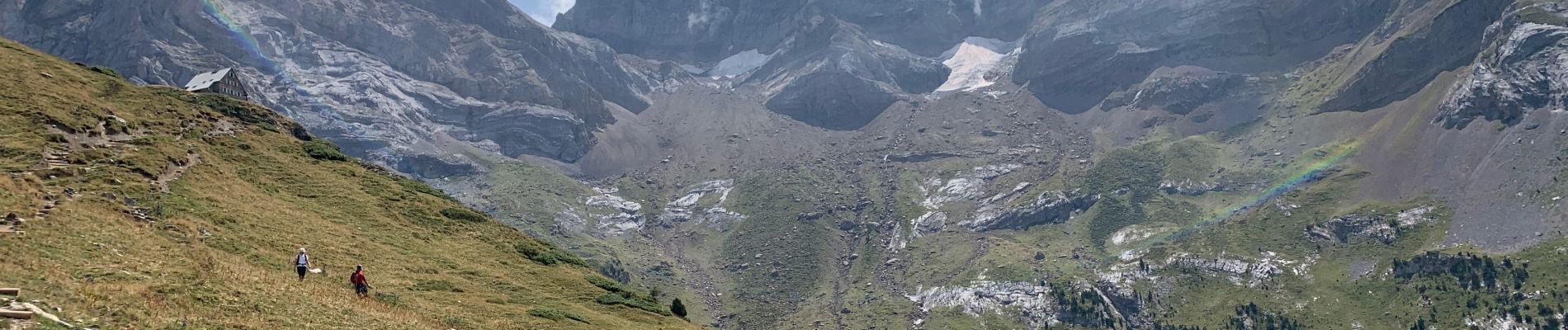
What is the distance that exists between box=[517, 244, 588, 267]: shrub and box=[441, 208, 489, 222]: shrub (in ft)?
18.6

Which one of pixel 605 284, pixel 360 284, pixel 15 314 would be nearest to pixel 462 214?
pixel 605 284

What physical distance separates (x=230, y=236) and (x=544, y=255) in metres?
26.8

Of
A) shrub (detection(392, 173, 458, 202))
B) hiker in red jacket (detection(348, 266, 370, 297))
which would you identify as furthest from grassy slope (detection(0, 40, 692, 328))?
hiker in red jacket (detection(348, 266, 370, 297))

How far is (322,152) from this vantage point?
8644 centimetres

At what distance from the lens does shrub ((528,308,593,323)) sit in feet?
175

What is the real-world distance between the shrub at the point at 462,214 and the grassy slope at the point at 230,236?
28.3 inches

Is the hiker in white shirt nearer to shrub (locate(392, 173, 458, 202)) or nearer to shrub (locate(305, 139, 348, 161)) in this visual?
shrub (locate(392, 173, 458, 202))

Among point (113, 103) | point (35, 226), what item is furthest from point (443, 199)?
point (35, 226)

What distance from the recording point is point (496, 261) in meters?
69.2

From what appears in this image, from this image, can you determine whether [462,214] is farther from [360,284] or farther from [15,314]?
[15,314]

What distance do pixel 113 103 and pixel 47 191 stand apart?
29561mm

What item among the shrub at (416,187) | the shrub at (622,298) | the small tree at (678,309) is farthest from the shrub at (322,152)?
the small tree at (678,309)

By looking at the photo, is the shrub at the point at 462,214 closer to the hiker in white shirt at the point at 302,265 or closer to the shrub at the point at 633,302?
the shrub at the point at 633,302

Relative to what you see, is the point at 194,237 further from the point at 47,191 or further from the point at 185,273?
the point at 185,273
